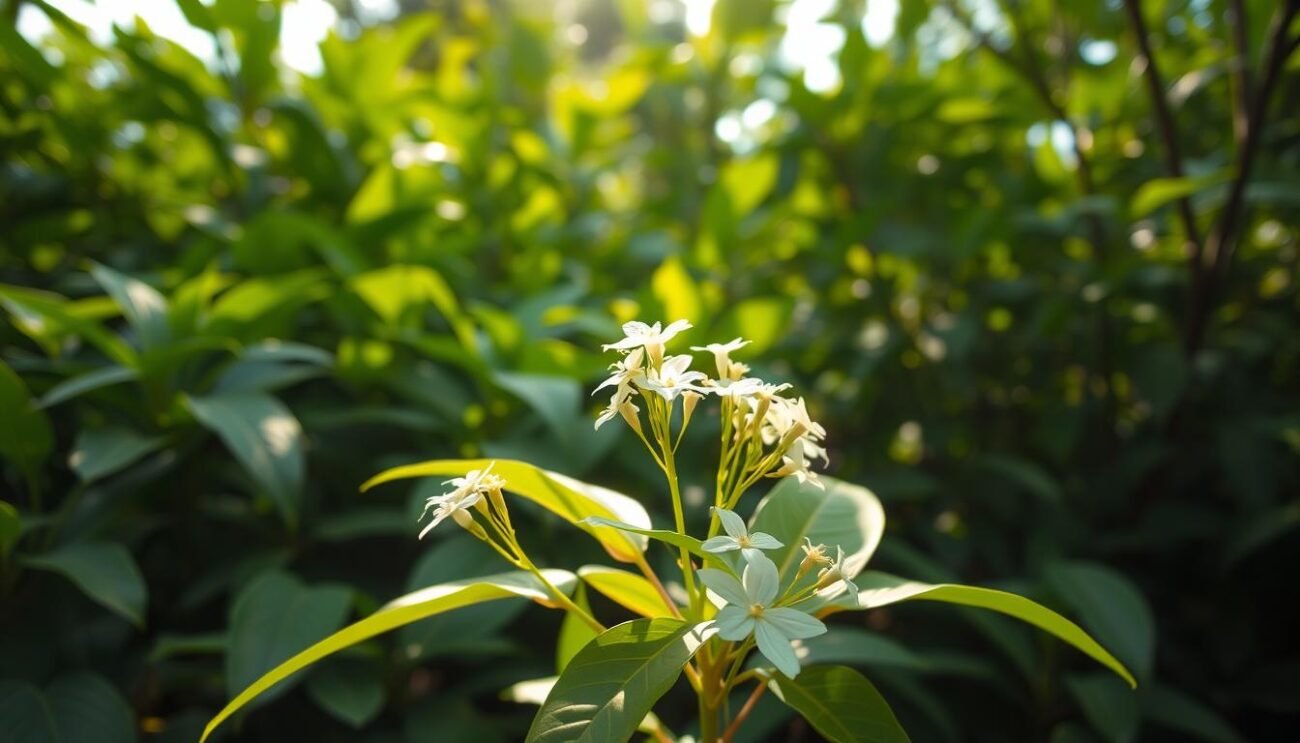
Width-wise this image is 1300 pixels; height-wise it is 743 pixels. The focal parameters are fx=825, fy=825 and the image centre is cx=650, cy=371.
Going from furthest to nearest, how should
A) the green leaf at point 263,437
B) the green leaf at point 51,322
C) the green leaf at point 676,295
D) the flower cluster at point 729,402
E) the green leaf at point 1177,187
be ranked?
the green leaf at point 676,295 < the green leaf at point 1177,187 < the green leaf at point 51,322 < the green leaf at point 263,437 < the flower cluster at point 729,402

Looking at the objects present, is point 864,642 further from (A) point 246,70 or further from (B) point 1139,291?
(A) point 246,70

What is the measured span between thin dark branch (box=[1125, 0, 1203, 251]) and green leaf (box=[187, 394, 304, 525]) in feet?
4.77

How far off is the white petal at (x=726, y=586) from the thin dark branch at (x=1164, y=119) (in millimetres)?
1231

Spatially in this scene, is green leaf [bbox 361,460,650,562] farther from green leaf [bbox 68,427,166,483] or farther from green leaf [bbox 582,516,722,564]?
green leaf [bbox 68,427,166,483]

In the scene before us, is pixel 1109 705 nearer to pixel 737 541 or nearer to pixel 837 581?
pixel 837 581

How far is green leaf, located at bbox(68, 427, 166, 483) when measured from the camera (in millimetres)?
977

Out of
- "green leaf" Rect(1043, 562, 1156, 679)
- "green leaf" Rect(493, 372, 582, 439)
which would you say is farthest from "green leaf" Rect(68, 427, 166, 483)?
"green leaf" Rect(1043, 562, 1156, 679)

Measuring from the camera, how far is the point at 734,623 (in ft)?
1.87

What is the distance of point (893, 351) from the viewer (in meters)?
1.64

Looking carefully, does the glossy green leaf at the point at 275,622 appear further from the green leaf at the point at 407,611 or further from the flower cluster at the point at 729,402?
the flower cluster at the point at 729,402

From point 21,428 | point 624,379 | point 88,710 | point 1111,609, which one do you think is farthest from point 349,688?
point 1111,609

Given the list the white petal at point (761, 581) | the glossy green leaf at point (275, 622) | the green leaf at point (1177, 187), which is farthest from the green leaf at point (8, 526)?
the green leaf at point (1177, 187)

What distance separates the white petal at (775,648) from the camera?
54 centimetres

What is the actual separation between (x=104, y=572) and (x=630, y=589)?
670mm
